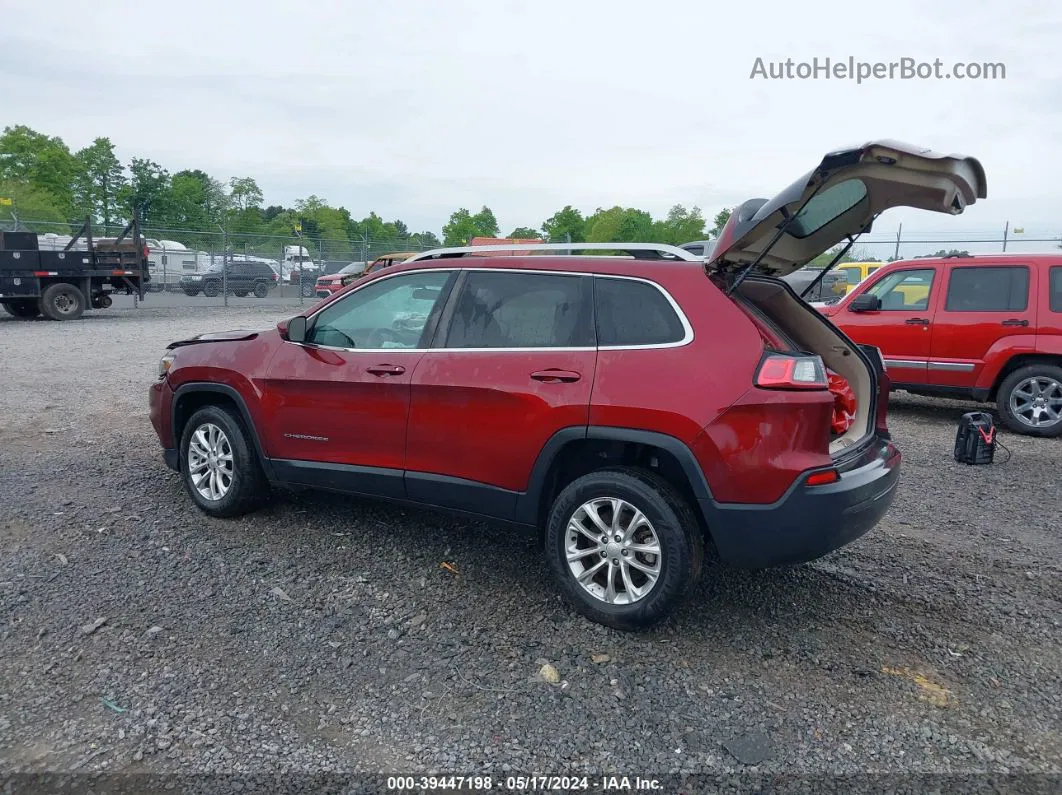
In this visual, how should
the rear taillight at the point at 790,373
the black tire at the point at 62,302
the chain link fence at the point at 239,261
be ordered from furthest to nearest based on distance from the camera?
the chain link fence at the point at 239,261 → the black tire at the point at 62,302 → the rear taillight at the point at 790,373

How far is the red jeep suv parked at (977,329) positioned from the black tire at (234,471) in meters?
6.56

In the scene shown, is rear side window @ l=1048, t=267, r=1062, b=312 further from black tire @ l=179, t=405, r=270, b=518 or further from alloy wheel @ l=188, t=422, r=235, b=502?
alloy wheel @ l=188, t=422, r=235, b=502

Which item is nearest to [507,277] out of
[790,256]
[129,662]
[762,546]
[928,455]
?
[790,256]

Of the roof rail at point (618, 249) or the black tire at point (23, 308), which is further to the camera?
the black tire at point (23, 308)

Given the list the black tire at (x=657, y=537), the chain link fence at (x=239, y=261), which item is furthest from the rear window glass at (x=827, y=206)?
the chain link fence at (x=239, y=261)

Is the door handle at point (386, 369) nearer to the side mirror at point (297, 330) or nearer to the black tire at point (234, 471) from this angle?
the side mirror at point (297, 330)

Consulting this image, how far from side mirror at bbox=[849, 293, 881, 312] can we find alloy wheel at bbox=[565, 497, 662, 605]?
6136 mm

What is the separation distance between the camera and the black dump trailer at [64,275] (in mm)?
17469

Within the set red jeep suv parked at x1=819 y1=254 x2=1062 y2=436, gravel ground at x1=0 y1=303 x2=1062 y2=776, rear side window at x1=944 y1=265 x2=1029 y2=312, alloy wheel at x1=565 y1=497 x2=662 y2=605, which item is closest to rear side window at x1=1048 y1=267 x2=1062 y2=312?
A: red jeep suv parked at x1=819 y1=254 x2=1062 y2=436

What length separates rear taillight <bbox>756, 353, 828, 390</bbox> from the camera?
3277 mm

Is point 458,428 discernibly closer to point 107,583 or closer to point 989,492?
point 107,583

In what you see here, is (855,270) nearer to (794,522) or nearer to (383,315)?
(383,315)

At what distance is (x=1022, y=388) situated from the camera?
776 centimetres

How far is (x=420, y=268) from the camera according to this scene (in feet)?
14.5
